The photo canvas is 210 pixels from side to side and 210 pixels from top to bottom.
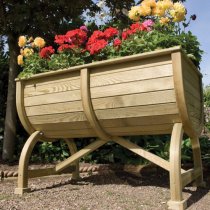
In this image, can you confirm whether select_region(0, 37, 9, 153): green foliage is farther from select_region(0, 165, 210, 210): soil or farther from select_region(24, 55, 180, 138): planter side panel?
select_region(24, 55, 180, 138): planter side panel

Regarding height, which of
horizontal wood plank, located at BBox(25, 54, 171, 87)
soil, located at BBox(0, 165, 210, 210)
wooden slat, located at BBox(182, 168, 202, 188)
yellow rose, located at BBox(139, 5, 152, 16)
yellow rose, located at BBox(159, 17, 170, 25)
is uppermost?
yellow rose, located at BBox(139, 5, 152, 16)

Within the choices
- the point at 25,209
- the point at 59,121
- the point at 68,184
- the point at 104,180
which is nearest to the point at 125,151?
the point at 104,180

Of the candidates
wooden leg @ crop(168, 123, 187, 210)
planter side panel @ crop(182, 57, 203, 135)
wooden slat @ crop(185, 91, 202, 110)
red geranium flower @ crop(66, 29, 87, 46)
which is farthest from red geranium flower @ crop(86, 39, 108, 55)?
wooden leg @ crop(168, 123, 187, 210)

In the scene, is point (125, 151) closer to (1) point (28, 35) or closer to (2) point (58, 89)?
(2) point (58, 89)

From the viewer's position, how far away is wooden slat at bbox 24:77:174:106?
2.68 meters

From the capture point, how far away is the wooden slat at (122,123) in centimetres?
278

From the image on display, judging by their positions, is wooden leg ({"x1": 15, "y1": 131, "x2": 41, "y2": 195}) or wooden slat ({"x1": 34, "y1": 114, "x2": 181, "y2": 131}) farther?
wooden leg ({"x1": 15, "y1": 131, "x2": 41, "y2": 195})

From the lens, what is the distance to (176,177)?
2.58 m

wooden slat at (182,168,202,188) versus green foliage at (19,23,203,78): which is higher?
green foliage at (19,23,203,78)

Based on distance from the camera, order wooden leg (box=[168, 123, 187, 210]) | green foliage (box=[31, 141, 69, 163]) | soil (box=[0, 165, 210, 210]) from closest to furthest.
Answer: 1. wooden leg (box=[168, 123, 187, 210])
2. soil (box=[0, 165, 210, 210])
3. green foliage (box=[31, 141, 69, 163])

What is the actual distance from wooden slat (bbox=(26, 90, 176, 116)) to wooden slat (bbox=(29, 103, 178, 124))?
4cm

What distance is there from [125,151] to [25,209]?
212 centimetres

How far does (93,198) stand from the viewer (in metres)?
2.96

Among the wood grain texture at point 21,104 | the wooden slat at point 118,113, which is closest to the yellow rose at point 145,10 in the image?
the wooden slat at point 118,113
